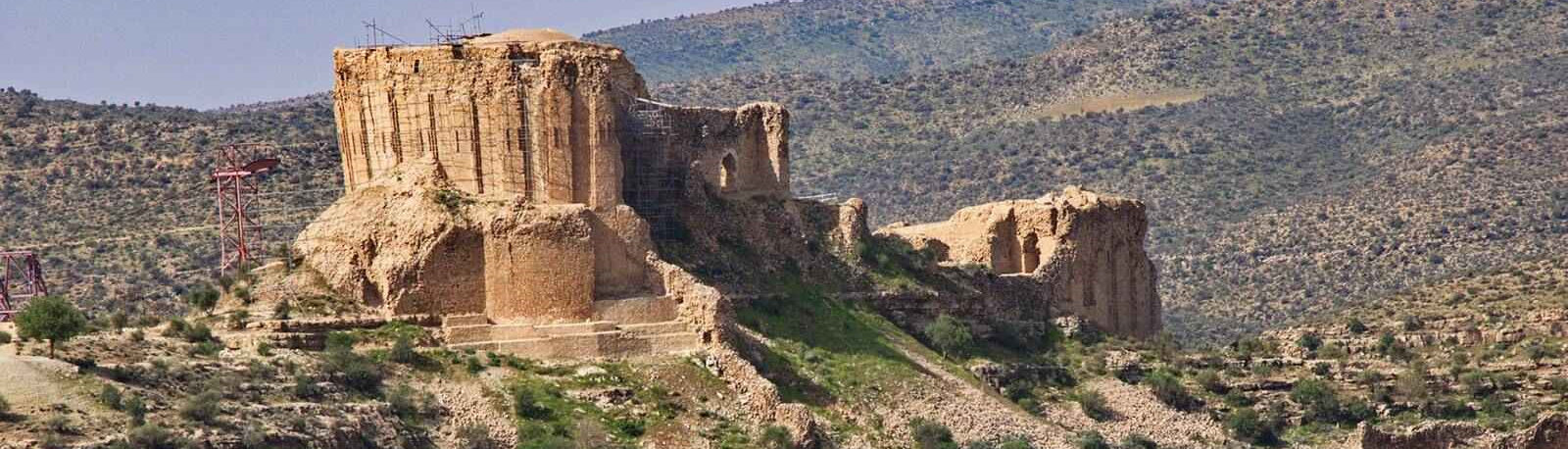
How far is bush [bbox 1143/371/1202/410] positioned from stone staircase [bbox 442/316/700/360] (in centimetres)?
1389

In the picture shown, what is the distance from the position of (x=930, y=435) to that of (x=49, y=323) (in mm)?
16816

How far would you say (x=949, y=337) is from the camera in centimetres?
7412

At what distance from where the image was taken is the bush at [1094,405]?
73312 millimetres

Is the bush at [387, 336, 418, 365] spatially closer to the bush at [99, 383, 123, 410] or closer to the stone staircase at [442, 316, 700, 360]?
Answer: the stone staircase at [442, 316, 700, 360]

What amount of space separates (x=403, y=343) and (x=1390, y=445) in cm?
2049

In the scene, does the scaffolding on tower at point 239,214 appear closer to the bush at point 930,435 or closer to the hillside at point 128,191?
the hillside at point 128,191

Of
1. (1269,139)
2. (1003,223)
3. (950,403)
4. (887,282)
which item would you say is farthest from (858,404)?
(1269,139)

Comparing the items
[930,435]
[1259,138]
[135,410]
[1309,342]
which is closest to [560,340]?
[930,435]

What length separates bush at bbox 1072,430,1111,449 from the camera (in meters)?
70.2

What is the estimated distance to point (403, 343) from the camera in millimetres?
62938

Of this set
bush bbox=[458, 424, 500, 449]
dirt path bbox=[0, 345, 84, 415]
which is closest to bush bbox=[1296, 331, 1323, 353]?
bush bbox=[458, 424, 500, 449]

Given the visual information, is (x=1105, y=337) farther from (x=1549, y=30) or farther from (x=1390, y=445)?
(x=1549, y=30)

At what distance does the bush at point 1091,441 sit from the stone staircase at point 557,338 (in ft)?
30.0

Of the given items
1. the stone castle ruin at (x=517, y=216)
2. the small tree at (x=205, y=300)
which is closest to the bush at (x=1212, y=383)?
the stone castle ruin at (x=517, y=216)
